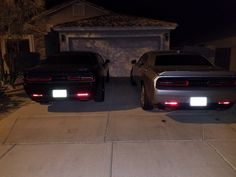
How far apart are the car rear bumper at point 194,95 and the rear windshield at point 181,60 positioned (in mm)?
1615

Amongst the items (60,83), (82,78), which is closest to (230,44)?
(82,78)

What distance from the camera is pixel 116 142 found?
488cm

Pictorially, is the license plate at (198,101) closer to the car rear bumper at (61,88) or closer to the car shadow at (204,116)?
the car shadow at (204,116)

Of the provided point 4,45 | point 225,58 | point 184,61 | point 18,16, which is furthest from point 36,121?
point 225,58

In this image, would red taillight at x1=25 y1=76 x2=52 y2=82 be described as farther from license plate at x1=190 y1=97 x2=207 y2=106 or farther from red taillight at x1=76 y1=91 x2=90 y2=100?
license plate at x1=190 y1=97 x2=207 y2=106

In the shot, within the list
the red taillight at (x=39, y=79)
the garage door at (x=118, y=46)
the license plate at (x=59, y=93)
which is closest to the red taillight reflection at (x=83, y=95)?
the license plate at (x=59, y=93)

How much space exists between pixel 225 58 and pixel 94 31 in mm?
7340

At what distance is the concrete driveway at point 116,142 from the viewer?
3.89m

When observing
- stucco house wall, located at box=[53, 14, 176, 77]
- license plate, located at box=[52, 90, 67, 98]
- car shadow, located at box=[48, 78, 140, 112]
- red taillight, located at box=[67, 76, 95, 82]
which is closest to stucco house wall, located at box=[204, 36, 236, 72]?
stucco house wall, located at box=[53, 14, 176, 77]

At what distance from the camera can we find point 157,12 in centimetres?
2477

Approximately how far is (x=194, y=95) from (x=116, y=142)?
1947mm

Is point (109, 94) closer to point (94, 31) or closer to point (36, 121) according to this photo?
point (36, 121)

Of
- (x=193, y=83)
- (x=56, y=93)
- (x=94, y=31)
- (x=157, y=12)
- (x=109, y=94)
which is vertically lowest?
(x=109, y=94)

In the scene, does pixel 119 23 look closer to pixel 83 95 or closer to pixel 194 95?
pixel 83 95
